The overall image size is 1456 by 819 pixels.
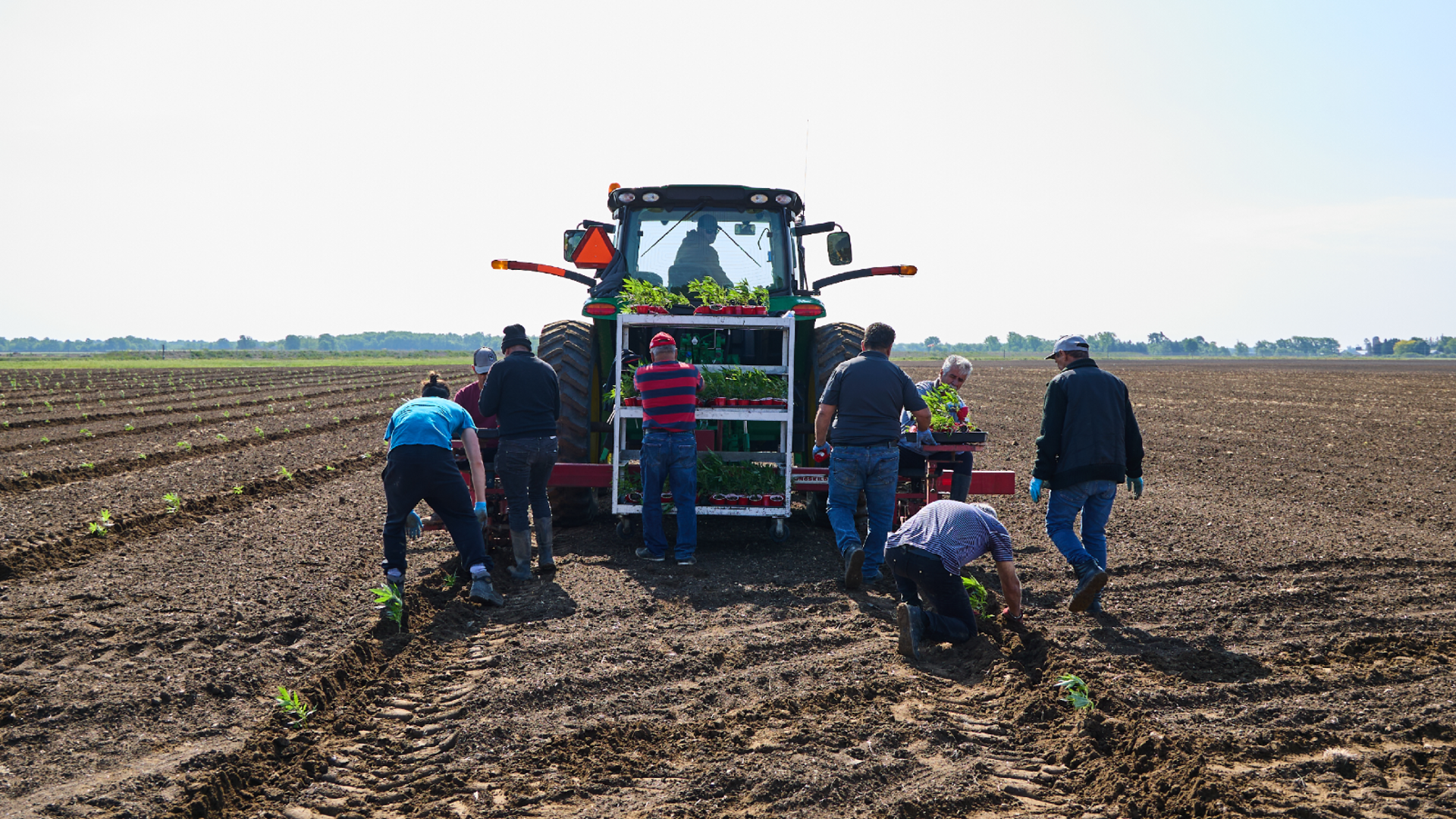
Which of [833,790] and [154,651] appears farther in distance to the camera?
[154,651]

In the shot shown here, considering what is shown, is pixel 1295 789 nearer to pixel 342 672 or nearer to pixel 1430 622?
pixel 1430 622

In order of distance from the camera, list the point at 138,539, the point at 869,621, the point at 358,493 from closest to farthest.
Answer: the point at 869,621, the point at 138,539, the point at 358,493

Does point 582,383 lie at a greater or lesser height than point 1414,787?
greater

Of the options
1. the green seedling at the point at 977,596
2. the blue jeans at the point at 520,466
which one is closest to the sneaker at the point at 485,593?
the blue jeans at the point at 520,466

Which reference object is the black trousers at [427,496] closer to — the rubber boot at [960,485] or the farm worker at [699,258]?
the farm worker at [699,258]

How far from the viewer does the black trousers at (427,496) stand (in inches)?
239

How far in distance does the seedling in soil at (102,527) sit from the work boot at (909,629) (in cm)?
734

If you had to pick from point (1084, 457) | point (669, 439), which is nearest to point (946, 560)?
point (1084, 457)

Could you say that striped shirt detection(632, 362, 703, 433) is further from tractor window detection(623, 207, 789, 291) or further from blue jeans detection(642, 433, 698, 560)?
tractor window detection(623, 207, 789, 291)

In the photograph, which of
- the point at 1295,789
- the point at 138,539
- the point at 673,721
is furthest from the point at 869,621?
the point at 138,539

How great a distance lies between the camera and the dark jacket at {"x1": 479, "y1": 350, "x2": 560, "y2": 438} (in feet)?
22.1

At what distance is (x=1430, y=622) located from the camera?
584cm

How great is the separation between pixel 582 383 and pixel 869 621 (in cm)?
346

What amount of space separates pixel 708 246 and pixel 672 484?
264 cm
